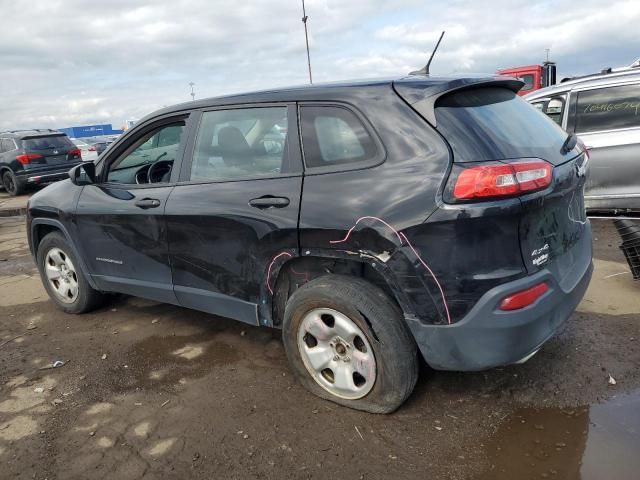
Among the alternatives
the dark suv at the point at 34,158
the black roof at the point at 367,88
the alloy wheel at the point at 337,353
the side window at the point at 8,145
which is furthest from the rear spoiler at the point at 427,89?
the side window at the point at 8,145

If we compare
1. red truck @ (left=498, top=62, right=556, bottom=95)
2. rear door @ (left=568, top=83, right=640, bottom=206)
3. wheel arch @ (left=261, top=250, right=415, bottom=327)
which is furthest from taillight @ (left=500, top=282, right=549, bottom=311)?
red truck @ (left=498, top=62, right=556, bottom=95)

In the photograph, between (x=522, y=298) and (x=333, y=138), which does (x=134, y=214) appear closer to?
(x=333, y=138)

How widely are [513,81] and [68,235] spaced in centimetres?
357

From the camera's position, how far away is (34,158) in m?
13.4

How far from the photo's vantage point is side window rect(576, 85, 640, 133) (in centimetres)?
593

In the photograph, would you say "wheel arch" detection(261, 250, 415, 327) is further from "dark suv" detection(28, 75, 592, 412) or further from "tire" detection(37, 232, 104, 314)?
"tire" detection(37, 232, 104, 314)

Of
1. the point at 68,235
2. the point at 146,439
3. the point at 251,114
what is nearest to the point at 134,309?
the point at 68,235

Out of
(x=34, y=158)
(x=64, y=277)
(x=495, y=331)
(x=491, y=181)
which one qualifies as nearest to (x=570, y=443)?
(x=495, y=331)

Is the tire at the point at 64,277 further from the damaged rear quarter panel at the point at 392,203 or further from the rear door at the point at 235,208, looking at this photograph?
the damaged rear quarter panel at the point at 392,203

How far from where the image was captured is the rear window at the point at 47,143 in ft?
44.2

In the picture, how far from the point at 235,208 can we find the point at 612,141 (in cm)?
→ 497

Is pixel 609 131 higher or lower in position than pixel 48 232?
higher

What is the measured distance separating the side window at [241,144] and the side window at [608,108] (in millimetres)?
4708

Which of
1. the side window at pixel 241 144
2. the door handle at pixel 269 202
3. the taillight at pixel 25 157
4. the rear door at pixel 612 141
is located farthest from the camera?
the taillight at pixel 25 157
